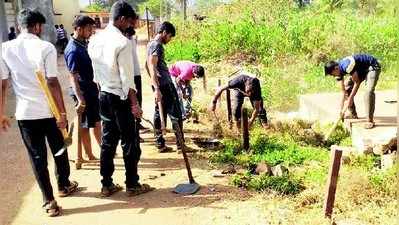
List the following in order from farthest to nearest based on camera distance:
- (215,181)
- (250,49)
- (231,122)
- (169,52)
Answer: (169,52) → (250,49) → (231,122) → (215,181)

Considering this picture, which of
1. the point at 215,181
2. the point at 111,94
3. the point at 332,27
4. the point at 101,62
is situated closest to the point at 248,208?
the point at 215,181

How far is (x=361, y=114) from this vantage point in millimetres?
7137

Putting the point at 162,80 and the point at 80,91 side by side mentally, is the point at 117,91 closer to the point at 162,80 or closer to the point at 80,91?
the point at 80,91

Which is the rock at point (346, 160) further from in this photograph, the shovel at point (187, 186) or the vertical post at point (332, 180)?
the shovel at point (187, 186)

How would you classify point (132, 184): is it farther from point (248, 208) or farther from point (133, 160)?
point (248, 208)

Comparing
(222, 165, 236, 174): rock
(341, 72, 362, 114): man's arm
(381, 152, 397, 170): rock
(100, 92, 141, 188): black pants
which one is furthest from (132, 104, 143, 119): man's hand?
(341, 72, 362, 114): man's arm

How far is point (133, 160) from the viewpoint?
4633mm

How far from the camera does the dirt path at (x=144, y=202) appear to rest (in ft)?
13.9

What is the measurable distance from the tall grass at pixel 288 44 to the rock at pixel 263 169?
15.8 feet

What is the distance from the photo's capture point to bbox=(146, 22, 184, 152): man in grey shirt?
563 centimetres

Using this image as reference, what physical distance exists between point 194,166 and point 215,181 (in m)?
0.58

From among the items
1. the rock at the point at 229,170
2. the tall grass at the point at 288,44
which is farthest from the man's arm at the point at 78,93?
the tall grass at the point at 288,44

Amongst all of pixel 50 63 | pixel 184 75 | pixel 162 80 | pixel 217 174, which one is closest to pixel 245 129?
pixel 217 174

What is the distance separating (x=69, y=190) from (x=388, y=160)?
351 cm
